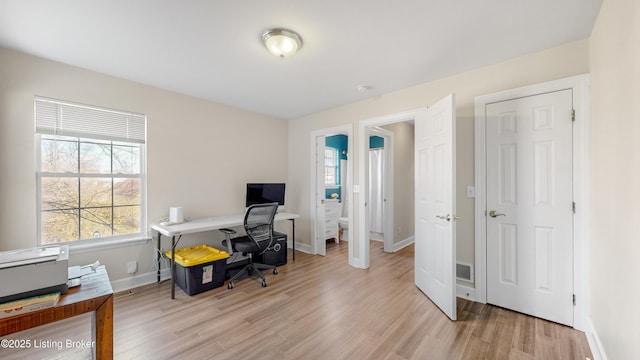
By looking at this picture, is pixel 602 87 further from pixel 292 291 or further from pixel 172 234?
pixel 172 234

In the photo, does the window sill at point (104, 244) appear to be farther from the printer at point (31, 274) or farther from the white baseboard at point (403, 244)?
the white baseboard at point (403, 244)

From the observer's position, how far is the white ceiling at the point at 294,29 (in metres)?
1.62

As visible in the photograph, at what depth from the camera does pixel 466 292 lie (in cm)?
256

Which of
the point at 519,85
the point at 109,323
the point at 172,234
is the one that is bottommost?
the point at 109,323

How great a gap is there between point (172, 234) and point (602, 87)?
3805mm

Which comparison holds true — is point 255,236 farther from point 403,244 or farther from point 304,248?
point 403,244

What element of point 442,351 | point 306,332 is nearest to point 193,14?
point 306,332

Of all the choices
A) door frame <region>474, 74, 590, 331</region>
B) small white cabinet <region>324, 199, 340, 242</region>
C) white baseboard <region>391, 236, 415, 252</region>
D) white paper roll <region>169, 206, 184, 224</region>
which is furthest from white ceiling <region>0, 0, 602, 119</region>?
white baseboard <region>391, 236, 415, 252</region>

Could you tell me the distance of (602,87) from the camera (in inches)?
64.7

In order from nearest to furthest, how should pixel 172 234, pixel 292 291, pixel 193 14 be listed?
pixel 193 14 → pixel 172 234 → pixel 292 291

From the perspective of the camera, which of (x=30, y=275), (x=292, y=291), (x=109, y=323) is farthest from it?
(x=292, y=291)

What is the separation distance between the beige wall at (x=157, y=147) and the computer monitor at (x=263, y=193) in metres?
0.23

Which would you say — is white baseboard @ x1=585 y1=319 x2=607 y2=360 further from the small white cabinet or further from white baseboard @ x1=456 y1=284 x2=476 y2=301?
the small white cabinet

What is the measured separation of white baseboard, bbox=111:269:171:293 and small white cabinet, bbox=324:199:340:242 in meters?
2.76
